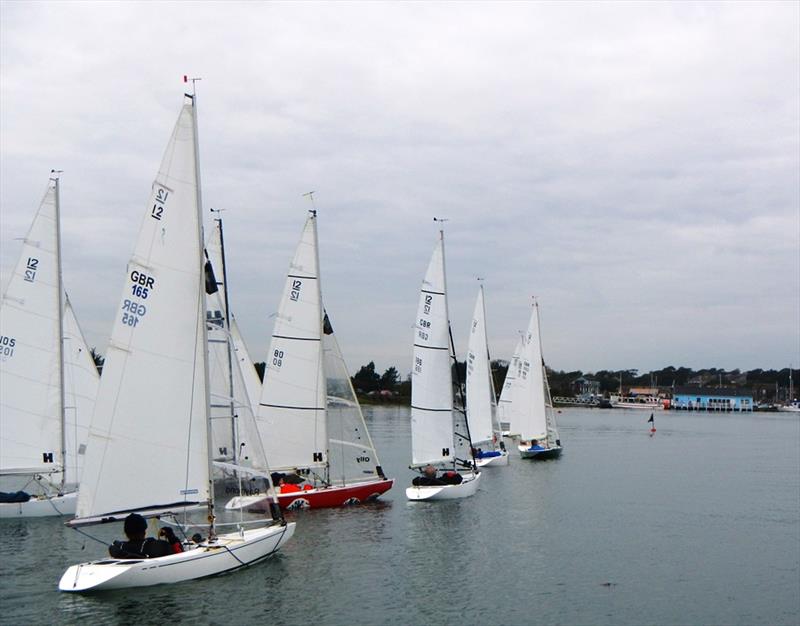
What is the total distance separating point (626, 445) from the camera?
7856 centimetres

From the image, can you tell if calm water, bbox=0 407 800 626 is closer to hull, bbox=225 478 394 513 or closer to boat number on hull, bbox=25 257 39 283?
hull, bbox=225 478 394 513

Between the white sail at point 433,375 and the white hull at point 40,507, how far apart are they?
47.8ft

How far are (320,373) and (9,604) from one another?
659 inches

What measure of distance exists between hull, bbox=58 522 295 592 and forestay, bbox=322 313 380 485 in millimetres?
12094

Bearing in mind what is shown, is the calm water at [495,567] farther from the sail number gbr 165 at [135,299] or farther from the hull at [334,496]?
the sail number gbr 165 at [135,299]

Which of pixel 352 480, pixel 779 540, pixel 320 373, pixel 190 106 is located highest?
pixel 190 106

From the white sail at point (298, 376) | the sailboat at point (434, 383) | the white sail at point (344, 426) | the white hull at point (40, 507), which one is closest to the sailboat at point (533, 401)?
the sailboat at point (434, 383)

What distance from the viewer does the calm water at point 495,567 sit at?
20062 mm

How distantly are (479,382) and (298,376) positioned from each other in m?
22.0

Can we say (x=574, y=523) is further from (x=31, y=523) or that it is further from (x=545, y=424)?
(x=545, y=424)

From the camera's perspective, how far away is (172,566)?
20.3 meters

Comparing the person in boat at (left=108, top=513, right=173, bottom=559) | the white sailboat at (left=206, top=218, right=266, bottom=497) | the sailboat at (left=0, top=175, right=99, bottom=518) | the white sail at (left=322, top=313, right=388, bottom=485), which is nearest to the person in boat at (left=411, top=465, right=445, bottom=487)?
the white sail at (left=322, top=313, right=388, bottom=485)

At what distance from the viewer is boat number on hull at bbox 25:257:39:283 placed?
30234mm

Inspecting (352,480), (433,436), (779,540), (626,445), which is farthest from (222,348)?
(626,445)
